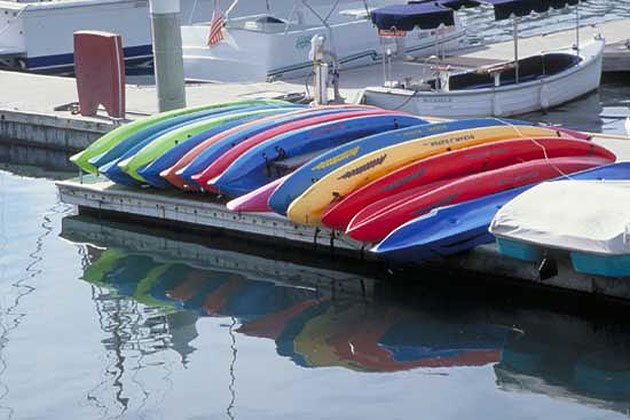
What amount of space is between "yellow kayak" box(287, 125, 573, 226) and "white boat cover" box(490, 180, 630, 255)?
196cm

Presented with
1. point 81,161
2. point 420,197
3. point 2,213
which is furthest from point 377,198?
point 2,213

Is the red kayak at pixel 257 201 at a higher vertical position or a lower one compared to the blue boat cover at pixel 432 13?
lower

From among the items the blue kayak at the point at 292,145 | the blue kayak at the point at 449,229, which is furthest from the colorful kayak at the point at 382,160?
the blue kayak at the point at 449,229

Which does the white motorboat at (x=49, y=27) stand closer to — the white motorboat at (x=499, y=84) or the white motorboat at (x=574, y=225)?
the white motorboat at (x=499, y=84)

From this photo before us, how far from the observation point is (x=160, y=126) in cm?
Result: 1756

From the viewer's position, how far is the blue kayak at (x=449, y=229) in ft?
44.6

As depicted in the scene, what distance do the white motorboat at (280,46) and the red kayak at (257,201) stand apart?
9742mm

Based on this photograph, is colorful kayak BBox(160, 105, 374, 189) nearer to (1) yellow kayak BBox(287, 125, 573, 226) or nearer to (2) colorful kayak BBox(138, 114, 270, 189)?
(2) colorful kayak BBox(138, 114, 270, 189)

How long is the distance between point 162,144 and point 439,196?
408cm

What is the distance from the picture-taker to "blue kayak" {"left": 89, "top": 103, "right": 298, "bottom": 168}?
17156mm

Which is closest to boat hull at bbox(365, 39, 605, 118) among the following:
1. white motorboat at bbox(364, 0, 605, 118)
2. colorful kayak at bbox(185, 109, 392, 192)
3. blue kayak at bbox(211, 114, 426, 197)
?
white motorboat at bbox(364, 0, 605, 118)

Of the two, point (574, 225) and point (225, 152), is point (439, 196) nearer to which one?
point (574, 225)

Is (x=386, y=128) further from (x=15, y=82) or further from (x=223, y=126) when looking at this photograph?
(x=15, y=82)

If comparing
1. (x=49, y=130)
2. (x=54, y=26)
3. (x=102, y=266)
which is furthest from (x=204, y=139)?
(x=54, y=26)
